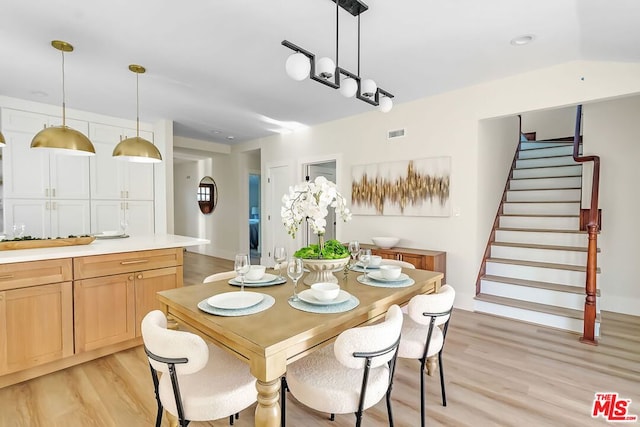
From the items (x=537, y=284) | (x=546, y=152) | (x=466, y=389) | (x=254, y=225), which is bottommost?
(x=466, y=389)

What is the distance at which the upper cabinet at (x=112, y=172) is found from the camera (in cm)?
448

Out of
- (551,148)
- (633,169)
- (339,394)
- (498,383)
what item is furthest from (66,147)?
(551,148)

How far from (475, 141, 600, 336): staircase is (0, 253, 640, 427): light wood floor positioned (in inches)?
16.5

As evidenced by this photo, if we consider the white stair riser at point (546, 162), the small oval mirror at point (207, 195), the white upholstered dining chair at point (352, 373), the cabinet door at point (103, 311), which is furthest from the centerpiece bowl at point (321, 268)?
the small oval mirror at point (207, 195)

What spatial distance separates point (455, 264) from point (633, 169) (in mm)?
2268

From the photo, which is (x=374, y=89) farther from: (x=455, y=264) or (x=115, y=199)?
(x=115, y=199)

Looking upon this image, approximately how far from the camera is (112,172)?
15.2ft

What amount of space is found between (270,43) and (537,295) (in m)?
3.74

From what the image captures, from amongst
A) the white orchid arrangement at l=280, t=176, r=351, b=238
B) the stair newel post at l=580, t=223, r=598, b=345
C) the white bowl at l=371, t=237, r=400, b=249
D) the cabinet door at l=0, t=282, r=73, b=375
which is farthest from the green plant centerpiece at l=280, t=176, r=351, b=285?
the stair newel post at l=580, t=223, r=598, b=345

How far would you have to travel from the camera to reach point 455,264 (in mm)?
3773

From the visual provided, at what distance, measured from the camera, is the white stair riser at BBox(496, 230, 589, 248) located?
12.5 feet

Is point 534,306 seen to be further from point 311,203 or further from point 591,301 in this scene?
point 311,203

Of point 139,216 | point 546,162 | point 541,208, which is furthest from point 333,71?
point 546,162

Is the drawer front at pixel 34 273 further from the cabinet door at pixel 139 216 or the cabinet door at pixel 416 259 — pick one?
the cabinet door at pixel 416 259
